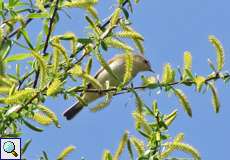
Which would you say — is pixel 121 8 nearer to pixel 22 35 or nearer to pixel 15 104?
pixel 22 35

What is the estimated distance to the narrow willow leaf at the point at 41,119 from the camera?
157 inches

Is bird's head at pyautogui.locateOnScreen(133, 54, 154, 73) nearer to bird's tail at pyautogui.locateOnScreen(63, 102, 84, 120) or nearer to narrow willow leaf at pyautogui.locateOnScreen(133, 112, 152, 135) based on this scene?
bird's tail at pyautogui.locateOnScreen(63, 102, 84, 120)

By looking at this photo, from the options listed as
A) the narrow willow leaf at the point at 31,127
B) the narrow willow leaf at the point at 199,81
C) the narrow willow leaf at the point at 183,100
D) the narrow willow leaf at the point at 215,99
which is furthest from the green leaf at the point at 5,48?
the narrow willow leaf at the point at 215,99

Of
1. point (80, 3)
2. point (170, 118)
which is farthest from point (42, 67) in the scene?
point (170, 118)

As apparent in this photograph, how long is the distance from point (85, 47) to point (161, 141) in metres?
0.91

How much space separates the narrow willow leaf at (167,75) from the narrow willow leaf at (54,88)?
2.34 feet

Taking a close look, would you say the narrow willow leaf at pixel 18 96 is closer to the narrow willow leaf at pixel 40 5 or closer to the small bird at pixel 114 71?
the narrow willow leaf at pixel 40 5

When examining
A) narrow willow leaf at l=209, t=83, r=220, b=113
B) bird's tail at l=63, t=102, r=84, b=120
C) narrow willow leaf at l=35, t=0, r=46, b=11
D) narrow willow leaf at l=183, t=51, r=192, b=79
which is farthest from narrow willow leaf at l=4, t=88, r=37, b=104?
bird's tail at l=63, t=102, r=84, b=120

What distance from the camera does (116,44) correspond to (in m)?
4.34

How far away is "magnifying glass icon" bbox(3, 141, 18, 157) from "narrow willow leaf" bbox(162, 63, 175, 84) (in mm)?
1063

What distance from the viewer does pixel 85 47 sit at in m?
4.64

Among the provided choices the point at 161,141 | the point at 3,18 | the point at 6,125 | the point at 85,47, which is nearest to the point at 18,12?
the point at 3,18

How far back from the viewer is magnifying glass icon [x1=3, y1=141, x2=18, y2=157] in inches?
174

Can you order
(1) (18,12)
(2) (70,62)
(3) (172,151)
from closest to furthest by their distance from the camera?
(3) (172,151) < (2) (70,62) < (1) (18,12)
